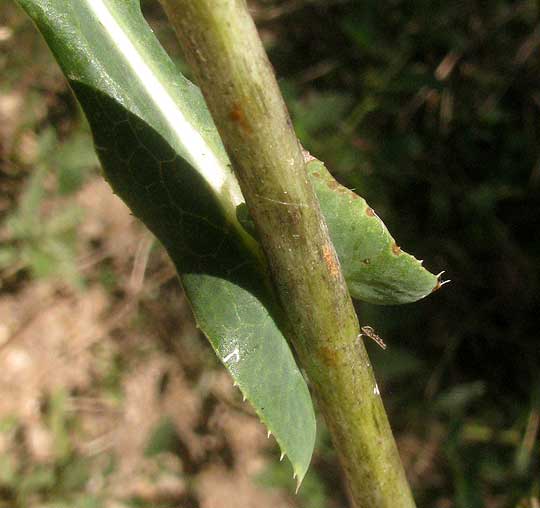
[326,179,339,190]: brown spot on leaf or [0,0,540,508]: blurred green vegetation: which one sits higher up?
[326,179,339,190]: brown spot on leaf

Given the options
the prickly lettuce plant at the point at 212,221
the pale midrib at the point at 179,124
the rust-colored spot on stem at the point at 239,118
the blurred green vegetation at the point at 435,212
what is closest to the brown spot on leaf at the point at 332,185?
the prickly lettuce plant at the point at 212,221

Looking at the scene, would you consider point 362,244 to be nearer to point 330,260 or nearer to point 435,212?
point 330,260

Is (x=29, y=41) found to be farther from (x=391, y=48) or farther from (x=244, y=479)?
(x=244, y=479)

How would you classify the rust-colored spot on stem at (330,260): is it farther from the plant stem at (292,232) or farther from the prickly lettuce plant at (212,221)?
the prickly lettuce plant at (212,221)

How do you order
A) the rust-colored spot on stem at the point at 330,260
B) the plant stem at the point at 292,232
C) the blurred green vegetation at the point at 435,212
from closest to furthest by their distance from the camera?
the plant stem at the point at 292,232 → the rust-colored spot on stem at the point at 330,260 → the blurred green vegetation at the point at 435,212

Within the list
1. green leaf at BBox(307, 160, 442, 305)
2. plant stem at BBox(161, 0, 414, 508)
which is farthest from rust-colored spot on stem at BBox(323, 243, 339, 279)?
green leaf at BBox(307, 160, 442, 305)

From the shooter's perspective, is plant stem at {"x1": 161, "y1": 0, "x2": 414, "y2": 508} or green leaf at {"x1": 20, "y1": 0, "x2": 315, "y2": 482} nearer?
plant stem at {"x1": 161, "y1": 0, "x2": 414, "y2": 508}

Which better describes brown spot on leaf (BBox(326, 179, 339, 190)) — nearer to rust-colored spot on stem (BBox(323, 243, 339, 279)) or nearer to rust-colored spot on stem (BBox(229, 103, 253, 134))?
rust-colored spot on stem (BBox(323, 243, 339, 279))
